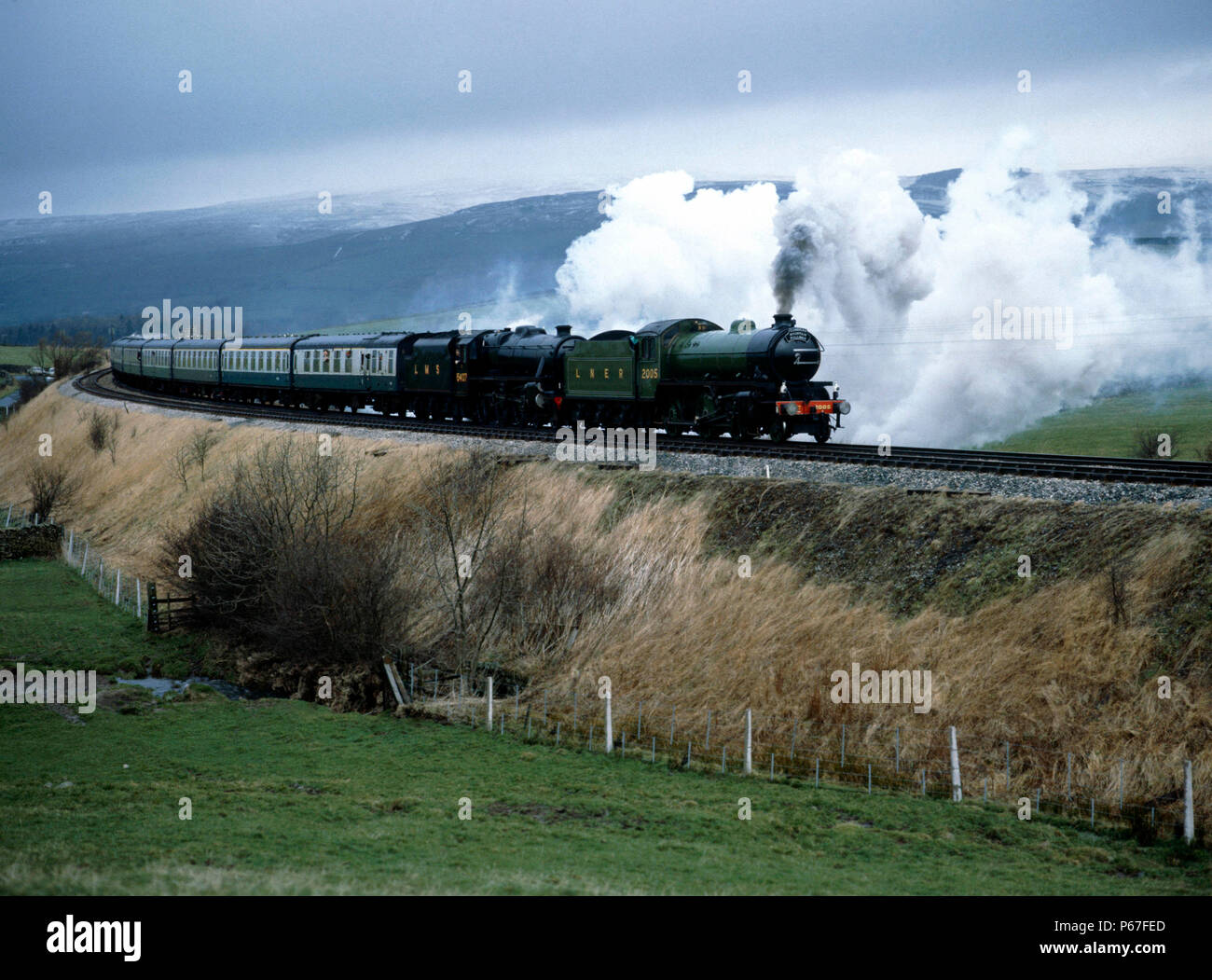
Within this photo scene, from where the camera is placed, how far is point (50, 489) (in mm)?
59875

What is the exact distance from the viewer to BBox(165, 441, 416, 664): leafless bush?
28.9m

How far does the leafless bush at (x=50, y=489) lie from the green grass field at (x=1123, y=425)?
6991cm

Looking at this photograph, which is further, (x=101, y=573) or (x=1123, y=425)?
(x=1123, y=425)

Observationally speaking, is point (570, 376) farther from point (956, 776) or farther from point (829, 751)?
point (956, 776)

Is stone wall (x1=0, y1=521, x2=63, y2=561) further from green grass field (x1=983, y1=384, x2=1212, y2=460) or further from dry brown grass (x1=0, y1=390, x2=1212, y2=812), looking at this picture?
green grass field (x1=983, y1=384, x2=1212, y2=460)

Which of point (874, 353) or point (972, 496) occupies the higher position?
point (874, 353)

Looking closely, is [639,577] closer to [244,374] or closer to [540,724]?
[540,724]

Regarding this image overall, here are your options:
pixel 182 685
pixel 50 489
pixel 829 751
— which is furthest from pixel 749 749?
pixel 50 489

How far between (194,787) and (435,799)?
420cm

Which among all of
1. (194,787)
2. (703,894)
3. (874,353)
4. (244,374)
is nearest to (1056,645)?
(703,894)

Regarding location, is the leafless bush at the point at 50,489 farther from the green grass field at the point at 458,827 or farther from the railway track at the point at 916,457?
the green grass field at the point at 458,827

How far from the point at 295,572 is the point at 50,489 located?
37.2 m

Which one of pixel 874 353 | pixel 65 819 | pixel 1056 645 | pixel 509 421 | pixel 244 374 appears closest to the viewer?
pixel 65 819
